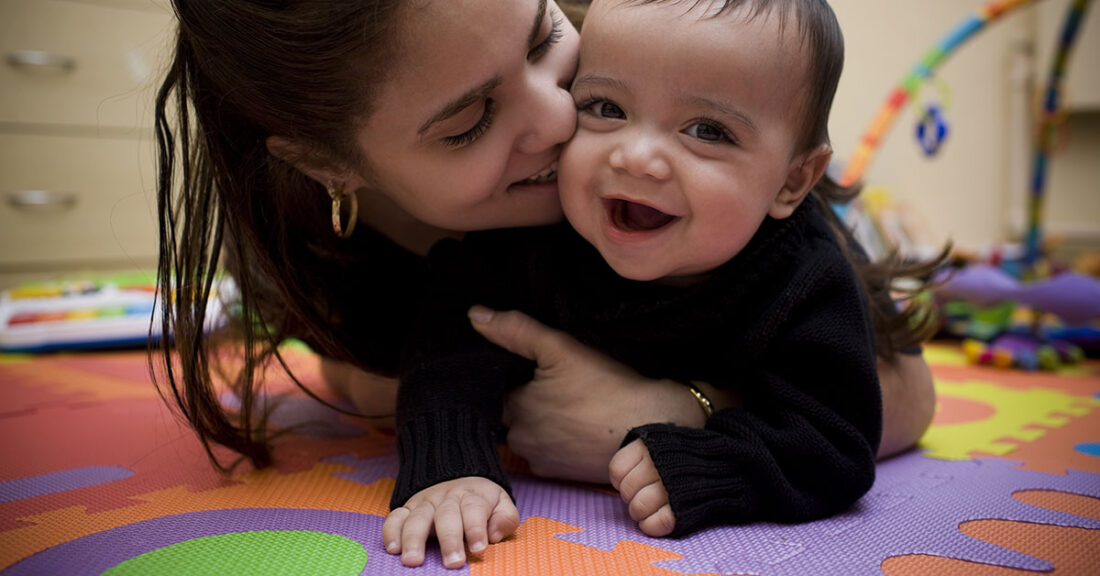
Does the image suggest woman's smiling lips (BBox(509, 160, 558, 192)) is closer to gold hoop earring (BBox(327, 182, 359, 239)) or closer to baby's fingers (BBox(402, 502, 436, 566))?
gold hoop earring (BBox(327, 182, 359, 239))

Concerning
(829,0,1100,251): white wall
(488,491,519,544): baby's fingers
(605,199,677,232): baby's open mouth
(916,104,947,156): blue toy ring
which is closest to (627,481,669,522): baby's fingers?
(488,491,519,544): baby's fingers

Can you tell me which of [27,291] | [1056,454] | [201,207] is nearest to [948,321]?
[1056,454]

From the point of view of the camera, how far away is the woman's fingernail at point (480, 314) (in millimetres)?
858

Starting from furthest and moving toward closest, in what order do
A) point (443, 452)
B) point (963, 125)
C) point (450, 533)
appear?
point (963, 125)
point (443, 452)
point (450, 533)

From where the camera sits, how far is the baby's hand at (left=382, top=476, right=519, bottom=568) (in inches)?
24.3

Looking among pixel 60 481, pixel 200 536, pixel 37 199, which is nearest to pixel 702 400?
pixel 200 536

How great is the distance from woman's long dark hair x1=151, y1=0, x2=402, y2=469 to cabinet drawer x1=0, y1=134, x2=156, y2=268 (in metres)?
1.58

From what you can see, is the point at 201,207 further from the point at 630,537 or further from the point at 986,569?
the point at 986,569

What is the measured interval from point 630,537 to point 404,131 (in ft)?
1.40

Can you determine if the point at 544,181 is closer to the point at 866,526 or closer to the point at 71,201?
the point at 866,526

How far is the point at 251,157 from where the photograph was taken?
850mm

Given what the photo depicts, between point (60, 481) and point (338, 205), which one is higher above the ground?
point (338, 205)

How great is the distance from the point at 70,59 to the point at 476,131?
2.13m

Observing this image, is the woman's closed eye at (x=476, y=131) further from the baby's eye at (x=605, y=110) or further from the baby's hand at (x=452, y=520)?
the baby's hand at (x=452, y=520)
